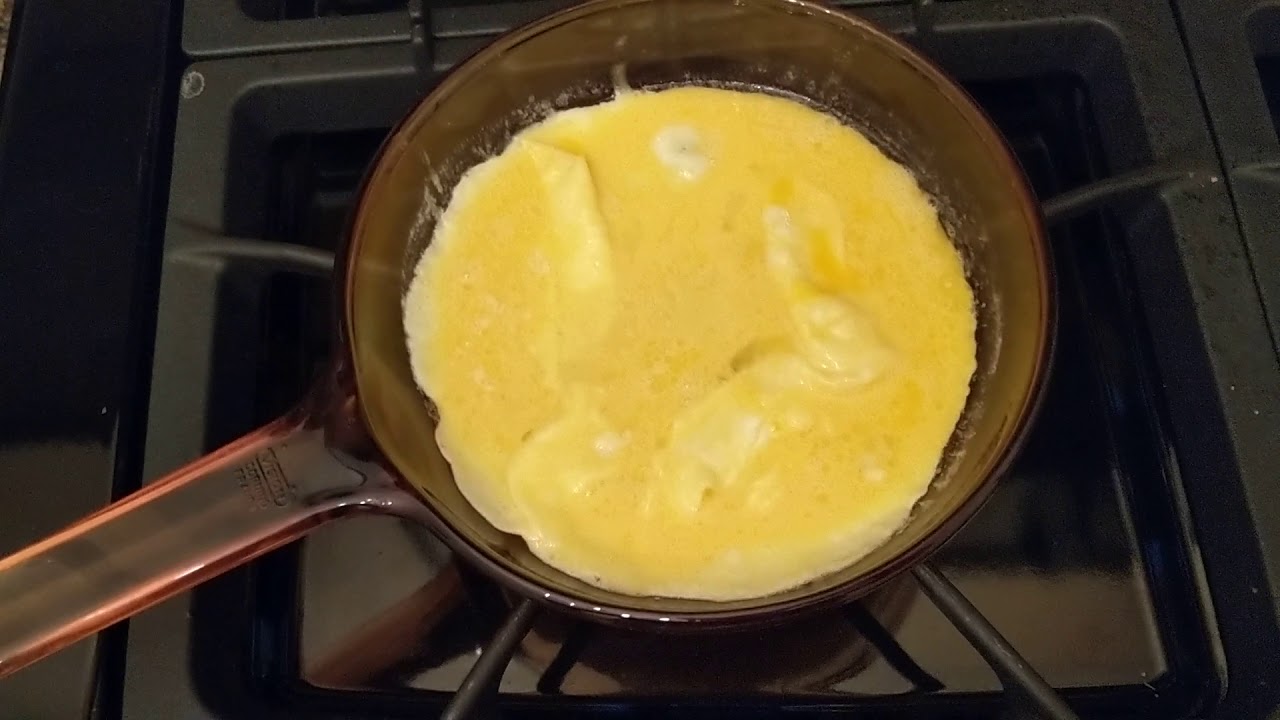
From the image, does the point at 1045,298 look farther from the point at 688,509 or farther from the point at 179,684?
the point at 179,684

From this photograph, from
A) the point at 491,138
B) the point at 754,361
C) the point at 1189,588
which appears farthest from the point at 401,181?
the point at 1189,588

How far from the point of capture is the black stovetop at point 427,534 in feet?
1.74

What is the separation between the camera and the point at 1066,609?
549mm

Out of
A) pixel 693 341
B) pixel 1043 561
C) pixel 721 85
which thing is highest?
pixel 721 85

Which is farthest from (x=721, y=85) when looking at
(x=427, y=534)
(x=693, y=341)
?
(x=427, y=534)

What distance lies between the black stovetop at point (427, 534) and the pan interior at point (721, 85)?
0.17 feet

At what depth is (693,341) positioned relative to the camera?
1.87 ft

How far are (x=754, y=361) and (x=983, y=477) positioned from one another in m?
0.14

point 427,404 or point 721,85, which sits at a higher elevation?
point 721,85

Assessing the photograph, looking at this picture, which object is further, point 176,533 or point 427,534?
point 427,534

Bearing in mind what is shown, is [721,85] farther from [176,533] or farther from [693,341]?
[176,533]

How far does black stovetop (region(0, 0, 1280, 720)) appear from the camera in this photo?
0.53 m

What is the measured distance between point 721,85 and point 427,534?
31 cm

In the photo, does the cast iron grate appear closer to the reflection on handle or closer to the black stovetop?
the black stovetop
